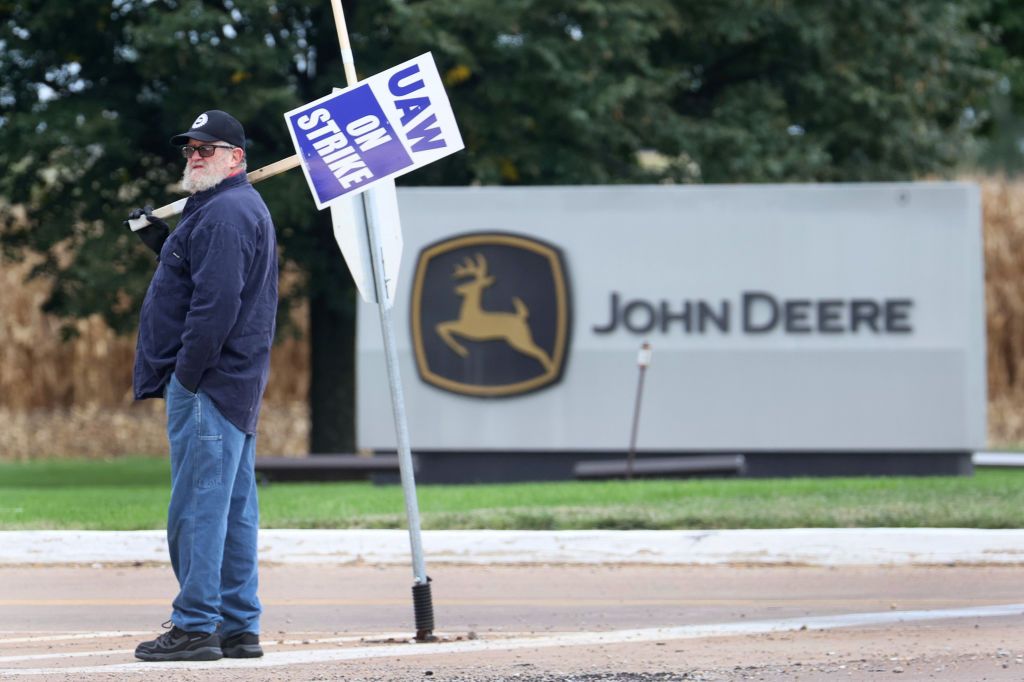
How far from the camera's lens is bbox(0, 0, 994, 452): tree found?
1777cm

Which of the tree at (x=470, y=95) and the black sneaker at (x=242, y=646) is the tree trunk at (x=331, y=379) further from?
the black sneaker at (x=242, y=646)

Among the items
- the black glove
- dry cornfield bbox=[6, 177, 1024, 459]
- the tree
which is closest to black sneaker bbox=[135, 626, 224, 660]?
the black glove

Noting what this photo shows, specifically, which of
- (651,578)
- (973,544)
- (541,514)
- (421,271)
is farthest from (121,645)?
(421,271)

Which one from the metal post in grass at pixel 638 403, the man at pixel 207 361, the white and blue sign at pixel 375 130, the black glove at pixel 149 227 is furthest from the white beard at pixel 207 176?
the metal post in grass at pixel 638 403

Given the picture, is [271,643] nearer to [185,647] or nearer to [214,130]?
[185,647]

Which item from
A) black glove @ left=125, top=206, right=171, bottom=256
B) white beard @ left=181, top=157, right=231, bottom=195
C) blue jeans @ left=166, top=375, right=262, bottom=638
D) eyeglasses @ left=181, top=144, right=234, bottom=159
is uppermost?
eyeglasses @ left=181, top=144, right=234, bottom=159

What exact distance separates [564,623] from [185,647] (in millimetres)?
1953

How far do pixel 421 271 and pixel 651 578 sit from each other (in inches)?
312

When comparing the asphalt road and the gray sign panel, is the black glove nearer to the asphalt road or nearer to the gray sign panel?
the asphalt road

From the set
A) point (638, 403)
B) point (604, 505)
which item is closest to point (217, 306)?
A: point (604, 505)

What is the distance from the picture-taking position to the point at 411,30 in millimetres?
16875

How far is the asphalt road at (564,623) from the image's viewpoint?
6570mm

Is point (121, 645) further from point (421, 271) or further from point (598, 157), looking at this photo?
point (598, 157)

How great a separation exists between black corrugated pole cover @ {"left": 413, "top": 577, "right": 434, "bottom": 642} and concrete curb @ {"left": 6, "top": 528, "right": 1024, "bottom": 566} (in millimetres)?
2798
